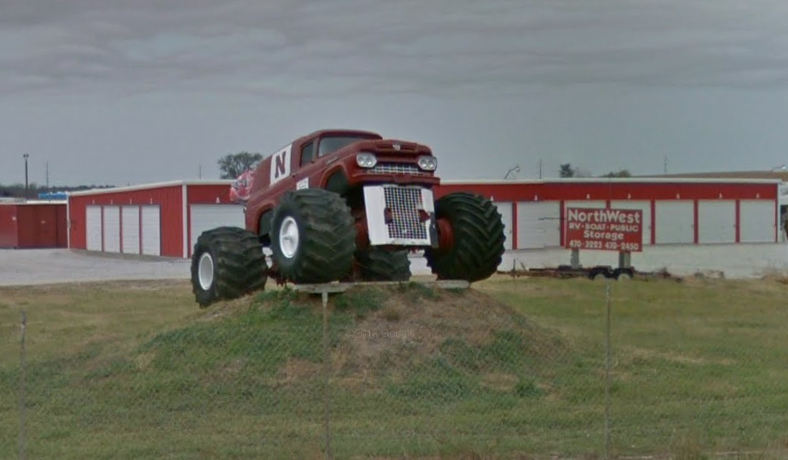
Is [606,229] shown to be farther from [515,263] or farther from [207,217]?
[207,217]

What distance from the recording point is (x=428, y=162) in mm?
14508

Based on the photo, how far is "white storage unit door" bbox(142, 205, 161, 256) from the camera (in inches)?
2057

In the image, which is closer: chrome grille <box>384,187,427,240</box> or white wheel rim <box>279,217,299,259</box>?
white wheel rim <box>279,217,299,259</box>

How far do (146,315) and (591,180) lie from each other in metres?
40.5

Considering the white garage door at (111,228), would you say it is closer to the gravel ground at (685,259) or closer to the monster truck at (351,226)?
the gravel ground at (685,259)

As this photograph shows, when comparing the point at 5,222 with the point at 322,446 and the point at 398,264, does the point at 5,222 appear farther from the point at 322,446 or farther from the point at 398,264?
the point at 322,446

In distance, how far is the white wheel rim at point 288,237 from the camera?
550 inches

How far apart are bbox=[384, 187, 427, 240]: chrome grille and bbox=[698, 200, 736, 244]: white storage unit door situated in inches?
2058

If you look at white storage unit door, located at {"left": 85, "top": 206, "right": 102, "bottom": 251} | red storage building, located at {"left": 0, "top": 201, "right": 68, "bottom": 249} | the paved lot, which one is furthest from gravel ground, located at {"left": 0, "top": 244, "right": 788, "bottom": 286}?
red storage building, located at {"left": 0, "top": 201, "right": 68, "bottom": 249}

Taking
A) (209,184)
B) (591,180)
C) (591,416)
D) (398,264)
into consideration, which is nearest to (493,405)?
(591,416)

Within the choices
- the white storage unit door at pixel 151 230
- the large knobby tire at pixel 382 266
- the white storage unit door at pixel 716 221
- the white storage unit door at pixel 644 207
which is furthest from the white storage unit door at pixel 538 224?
the large knobby tire at pixel 382 266

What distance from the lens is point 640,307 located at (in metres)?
23.4

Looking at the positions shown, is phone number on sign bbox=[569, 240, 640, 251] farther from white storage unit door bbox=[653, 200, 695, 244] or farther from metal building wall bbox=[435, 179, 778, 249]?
white storage unit door bbox=[653, 200, 695, 244]

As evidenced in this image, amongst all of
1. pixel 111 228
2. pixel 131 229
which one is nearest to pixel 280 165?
pixel 131 229
